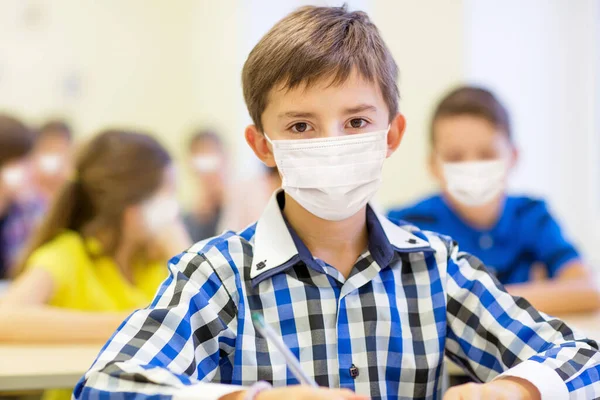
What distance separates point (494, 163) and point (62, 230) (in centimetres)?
115

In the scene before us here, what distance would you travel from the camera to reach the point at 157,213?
5.95ft

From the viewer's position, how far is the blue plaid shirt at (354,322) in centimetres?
87

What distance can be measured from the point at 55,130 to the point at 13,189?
108cm

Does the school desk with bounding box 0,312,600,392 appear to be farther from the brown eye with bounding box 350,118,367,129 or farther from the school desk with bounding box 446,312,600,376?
the brown eye with bounding box 350,118,367,129

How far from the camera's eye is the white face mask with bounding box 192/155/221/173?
3.99 meters

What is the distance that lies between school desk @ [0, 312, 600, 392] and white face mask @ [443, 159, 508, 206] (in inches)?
14.3

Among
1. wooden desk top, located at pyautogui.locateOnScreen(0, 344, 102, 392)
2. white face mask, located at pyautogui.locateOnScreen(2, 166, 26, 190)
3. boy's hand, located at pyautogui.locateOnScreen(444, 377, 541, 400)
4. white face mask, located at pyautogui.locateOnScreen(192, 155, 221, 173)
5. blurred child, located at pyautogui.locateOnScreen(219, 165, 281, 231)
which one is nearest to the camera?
boy's hand, located at pyautogui.locateOnScreen(444, 377, 541, 400)

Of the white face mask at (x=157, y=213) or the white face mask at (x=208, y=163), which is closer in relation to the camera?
the white face mask at (x=157, y=213)

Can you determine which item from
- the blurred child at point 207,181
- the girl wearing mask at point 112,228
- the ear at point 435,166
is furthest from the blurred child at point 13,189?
the ear at point 435,166

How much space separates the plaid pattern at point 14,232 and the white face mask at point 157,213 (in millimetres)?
1234

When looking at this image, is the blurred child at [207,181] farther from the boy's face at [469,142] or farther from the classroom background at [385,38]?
the boy's face at [469,142]

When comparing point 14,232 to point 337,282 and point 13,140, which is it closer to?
point 13,140

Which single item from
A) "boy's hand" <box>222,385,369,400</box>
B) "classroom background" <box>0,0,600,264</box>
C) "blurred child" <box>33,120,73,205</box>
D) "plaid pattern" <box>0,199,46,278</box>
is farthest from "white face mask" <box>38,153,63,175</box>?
"boy's hand" <box>222,385,369,400</box>

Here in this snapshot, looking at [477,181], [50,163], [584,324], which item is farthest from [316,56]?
[50,163]
